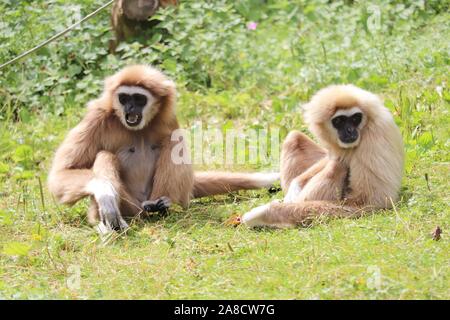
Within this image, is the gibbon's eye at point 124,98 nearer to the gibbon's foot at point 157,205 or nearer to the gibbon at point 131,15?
the gibbon's foot at point 157,205

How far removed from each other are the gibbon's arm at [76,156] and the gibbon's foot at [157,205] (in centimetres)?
54

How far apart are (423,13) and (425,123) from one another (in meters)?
3.56

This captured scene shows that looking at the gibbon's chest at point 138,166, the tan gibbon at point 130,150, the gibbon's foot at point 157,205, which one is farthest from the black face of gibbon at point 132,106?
the gibbon's foot at point 157,205

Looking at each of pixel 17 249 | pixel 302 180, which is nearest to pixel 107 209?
pixel 17 249

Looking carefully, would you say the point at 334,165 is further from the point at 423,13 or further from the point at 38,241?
the point at 423,13

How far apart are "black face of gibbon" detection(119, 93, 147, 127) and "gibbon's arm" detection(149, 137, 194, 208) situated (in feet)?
1.33

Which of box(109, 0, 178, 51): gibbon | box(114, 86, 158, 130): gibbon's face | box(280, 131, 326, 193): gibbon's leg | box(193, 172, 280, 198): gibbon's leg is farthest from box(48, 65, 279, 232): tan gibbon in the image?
box(109, 0, 178, 51): gibbon

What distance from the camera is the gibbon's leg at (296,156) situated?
7738mm

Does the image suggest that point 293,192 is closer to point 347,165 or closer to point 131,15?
point 347,165

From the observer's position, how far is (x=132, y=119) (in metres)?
7.53

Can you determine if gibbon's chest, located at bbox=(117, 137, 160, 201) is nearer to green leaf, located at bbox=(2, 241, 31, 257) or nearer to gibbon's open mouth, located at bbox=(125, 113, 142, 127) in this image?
gibbon's open mouth, located at bbox=(125, 113, 142, 127)

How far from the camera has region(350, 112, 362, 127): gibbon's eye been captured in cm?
696
